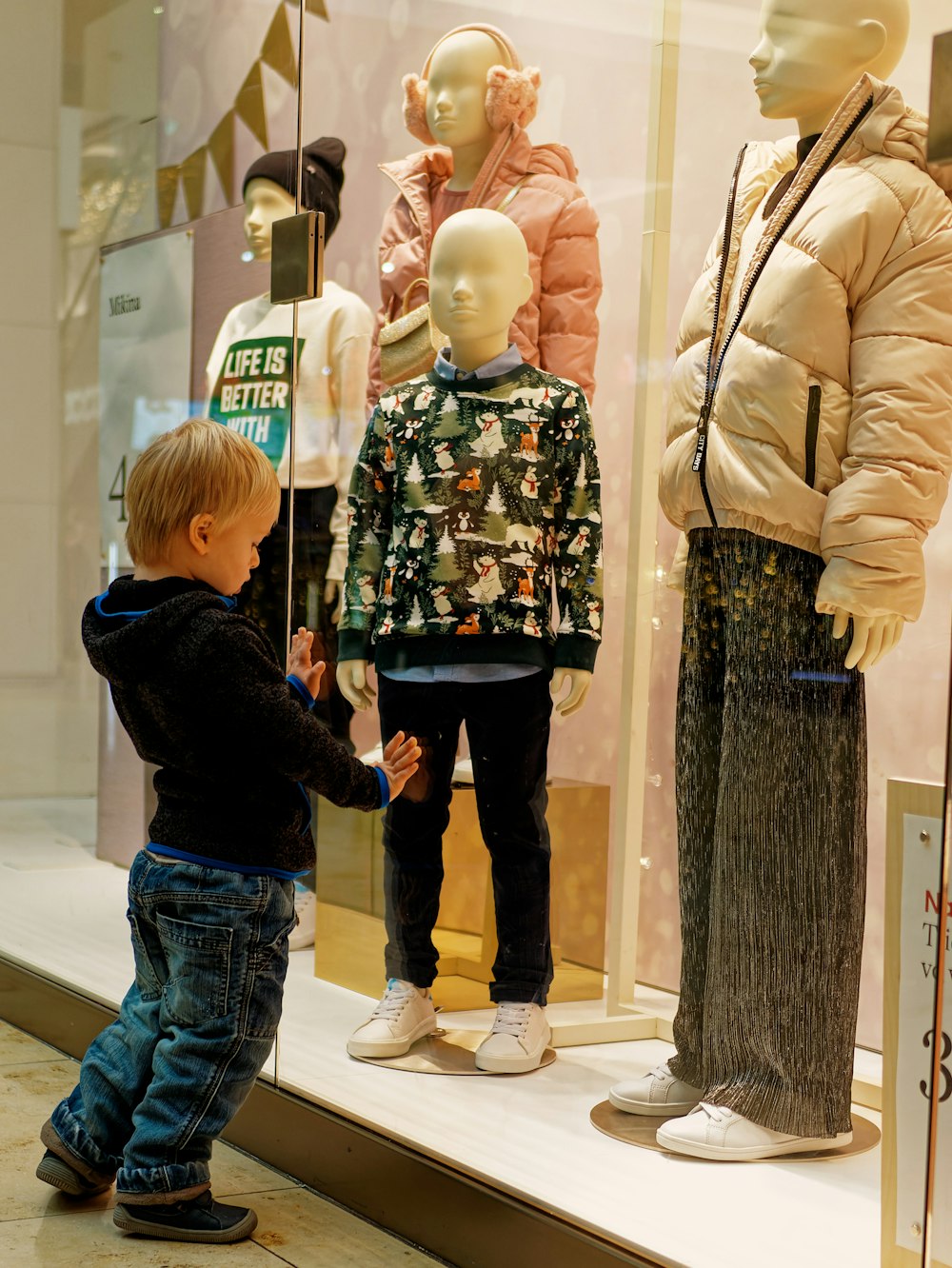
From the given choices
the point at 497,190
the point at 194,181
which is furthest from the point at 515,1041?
the point at 194,181

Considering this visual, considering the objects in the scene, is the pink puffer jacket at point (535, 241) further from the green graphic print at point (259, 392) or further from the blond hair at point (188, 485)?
the blond hair at point (188, 485)

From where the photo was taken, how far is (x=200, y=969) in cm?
203

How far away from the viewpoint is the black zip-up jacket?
1952mm

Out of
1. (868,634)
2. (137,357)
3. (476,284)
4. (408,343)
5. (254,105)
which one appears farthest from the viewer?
(137,357)

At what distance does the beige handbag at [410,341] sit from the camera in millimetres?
2541

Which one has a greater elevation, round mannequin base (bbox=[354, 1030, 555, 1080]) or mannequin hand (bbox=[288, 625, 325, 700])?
mannequin hand (bbox=[288, 625, 325, 700])

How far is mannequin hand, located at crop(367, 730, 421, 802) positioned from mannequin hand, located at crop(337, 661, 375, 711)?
299mm

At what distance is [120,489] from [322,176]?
3.55ft

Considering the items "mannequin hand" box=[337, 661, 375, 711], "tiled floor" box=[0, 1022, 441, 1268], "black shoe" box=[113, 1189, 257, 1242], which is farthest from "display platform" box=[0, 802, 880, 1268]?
"mannequin hand" box=[337, 661, 375, 711]

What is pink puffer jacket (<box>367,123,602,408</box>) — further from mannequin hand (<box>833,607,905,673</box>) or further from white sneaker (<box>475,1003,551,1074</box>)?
white sneaker (<box>475,1003,551,1074</box>)

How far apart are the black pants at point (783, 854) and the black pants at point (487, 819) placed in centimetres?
36

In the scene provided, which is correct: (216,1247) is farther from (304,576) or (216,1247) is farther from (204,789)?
(304,576)

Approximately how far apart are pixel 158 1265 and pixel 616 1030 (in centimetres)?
72

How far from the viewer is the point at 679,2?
2.42m
